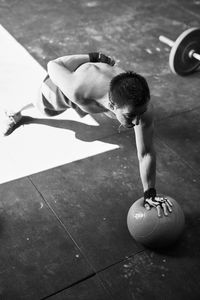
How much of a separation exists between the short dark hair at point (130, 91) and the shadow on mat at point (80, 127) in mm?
1349

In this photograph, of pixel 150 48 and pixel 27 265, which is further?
pixel 150 48

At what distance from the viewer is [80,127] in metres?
3.84

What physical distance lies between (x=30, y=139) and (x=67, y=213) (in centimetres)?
95

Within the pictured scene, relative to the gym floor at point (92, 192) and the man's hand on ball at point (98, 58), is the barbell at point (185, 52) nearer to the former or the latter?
the gym floor at point (92, 192)

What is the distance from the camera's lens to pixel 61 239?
2.83 meters

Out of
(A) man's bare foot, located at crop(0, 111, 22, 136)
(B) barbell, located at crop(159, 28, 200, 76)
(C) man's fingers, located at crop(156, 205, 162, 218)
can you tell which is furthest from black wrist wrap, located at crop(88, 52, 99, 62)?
(B) barbell, located at crop(159, 28, 200, 76)

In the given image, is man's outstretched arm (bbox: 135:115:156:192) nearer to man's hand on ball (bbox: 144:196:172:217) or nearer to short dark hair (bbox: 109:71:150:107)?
man's hand on ball (bbox: 144:196:172:217)

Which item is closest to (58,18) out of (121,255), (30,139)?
(30,139)

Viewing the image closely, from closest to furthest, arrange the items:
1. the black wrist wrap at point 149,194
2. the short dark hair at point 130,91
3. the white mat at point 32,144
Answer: the short dark hair at point 130,91 < the black wrist wrap at point 149,194 < the white mat at point 32,144

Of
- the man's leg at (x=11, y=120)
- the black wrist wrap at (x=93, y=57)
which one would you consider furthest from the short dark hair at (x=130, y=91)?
the man's leg at (x=11, y=120)

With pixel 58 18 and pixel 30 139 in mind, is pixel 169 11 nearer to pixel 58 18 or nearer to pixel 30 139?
pixel 58 18

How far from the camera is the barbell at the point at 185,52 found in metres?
4.37

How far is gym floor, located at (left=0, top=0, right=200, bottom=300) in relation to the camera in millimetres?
2592

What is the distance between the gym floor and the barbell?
14cm
